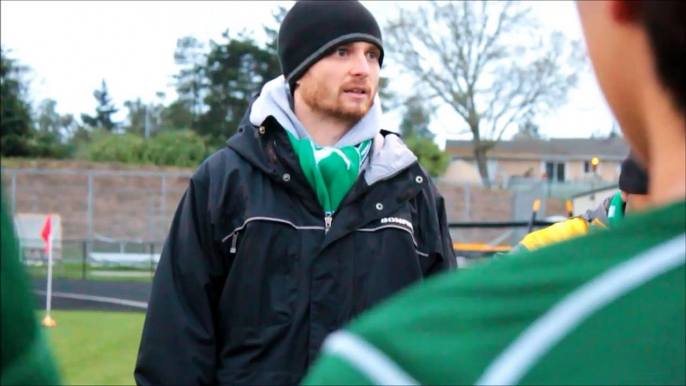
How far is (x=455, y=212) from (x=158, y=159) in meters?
16.1

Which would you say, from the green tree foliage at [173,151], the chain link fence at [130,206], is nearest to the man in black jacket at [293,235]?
the chain link fence at [130,206]

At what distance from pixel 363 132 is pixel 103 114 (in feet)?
261

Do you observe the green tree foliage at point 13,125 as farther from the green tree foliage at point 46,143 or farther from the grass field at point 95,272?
the grass field at point 95,272

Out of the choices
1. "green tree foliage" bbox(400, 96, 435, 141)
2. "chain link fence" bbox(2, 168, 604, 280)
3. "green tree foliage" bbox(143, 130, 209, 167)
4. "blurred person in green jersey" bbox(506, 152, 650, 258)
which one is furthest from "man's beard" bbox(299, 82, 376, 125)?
"green tree foliage" bbox(400, 96, 435, 141)

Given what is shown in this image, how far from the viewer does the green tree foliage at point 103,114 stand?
77188 mm

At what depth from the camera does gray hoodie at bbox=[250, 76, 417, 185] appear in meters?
2.89

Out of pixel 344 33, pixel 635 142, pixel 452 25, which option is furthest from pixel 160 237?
pixel 635 142

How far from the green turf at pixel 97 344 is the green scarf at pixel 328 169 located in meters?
5.13

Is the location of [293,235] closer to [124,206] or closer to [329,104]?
[329,104]

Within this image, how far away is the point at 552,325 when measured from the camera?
0.73 meters

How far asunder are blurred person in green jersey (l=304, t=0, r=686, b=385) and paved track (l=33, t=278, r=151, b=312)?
13380mm

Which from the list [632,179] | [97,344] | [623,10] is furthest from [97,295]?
[623,10]

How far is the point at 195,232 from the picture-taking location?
2.76 m

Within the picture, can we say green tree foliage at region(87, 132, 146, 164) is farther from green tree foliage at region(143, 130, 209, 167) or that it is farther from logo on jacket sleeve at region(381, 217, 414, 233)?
logo on jacket sleeve at region(381, 217, 414, 233)
